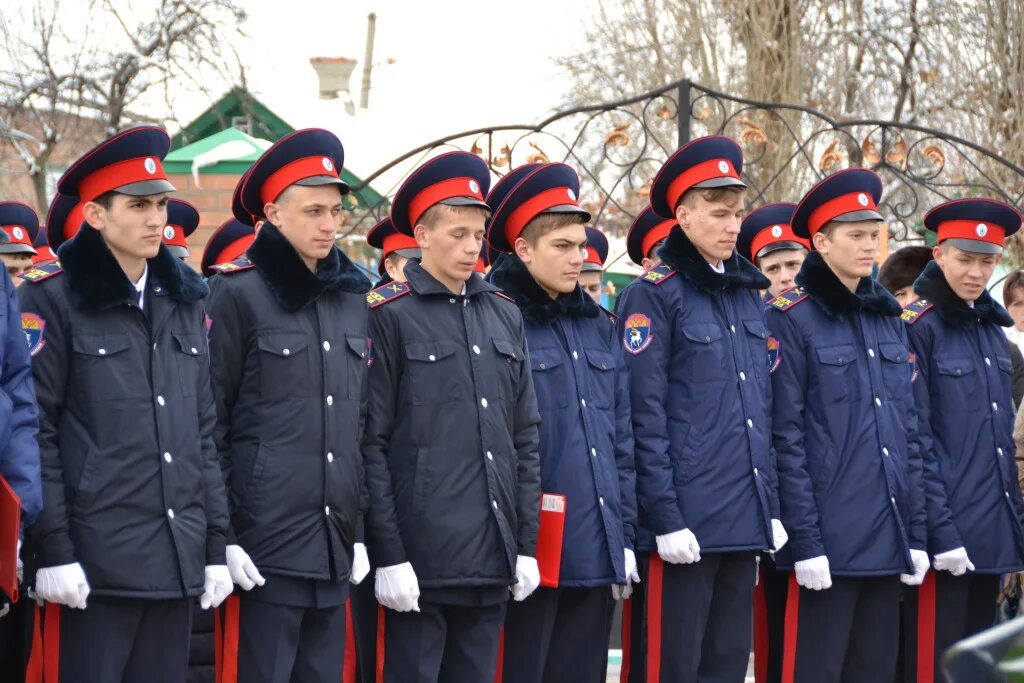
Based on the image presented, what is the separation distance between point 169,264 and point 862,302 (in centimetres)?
277

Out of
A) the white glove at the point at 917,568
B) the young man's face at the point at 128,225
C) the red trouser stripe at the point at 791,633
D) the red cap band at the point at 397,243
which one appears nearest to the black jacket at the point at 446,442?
the young man's face at the point at 128,225

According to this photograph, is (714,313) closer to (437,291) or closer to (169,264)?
(437,291)

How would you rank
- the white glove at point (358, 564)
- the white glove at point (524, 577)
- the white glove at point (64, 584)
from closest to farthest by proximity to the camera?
the white glove at point (64, 584), the white glove at point (358, 564), the white glove at point (524, 577)

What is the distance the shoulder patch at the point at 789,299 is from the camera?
246 inches

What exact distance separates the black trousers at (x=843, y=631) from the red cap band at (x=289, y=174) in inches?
94.9

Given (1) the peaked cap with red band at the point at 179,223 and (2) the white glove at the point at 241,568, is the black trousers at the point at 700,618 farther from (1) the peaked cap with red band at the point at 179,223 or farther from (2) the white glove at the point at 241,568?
(1) the peaked cap with red band at the point at 179,223

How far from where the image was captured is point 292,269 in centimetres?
495

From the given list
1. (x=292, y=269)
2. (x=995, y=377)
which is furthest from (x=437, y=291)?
(x=995, y=377)

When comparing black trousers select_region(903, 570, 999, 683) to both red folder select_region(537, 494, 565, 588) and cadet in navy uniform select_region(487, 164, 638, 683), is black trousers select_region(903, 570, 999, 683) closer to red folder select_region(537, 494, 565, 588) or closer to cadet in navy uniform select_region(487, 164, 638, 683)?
cadet in navy uniform select_region(487, 164, 638, 683)

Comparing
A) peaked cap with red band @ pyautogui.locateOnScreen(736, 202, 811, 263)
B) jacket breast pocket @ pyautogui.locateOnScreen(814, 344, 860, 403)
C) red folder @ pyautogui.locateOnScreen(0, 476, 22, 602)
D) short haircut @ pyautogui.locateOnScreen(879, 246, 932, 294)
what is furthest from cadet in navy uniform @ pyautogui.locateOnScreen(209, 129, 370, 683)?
short haircut @ pyautogui.locateOnScreen(879, 246, 932, 294)

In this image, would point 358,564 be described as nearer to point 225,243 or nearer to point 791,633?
point 791,633

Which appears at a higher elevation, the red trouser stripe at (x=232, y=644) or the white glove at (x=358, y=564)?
the white glove at (x=358, y=564)

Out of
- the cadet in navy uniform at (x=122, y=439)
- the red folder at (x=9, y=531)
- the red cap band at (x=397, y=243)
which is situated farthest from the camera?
the red cap band at (x=397, y=243)

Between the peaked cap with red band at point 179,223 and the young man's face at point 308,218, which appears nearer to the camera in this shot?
→ the young man's face at point 308,218
